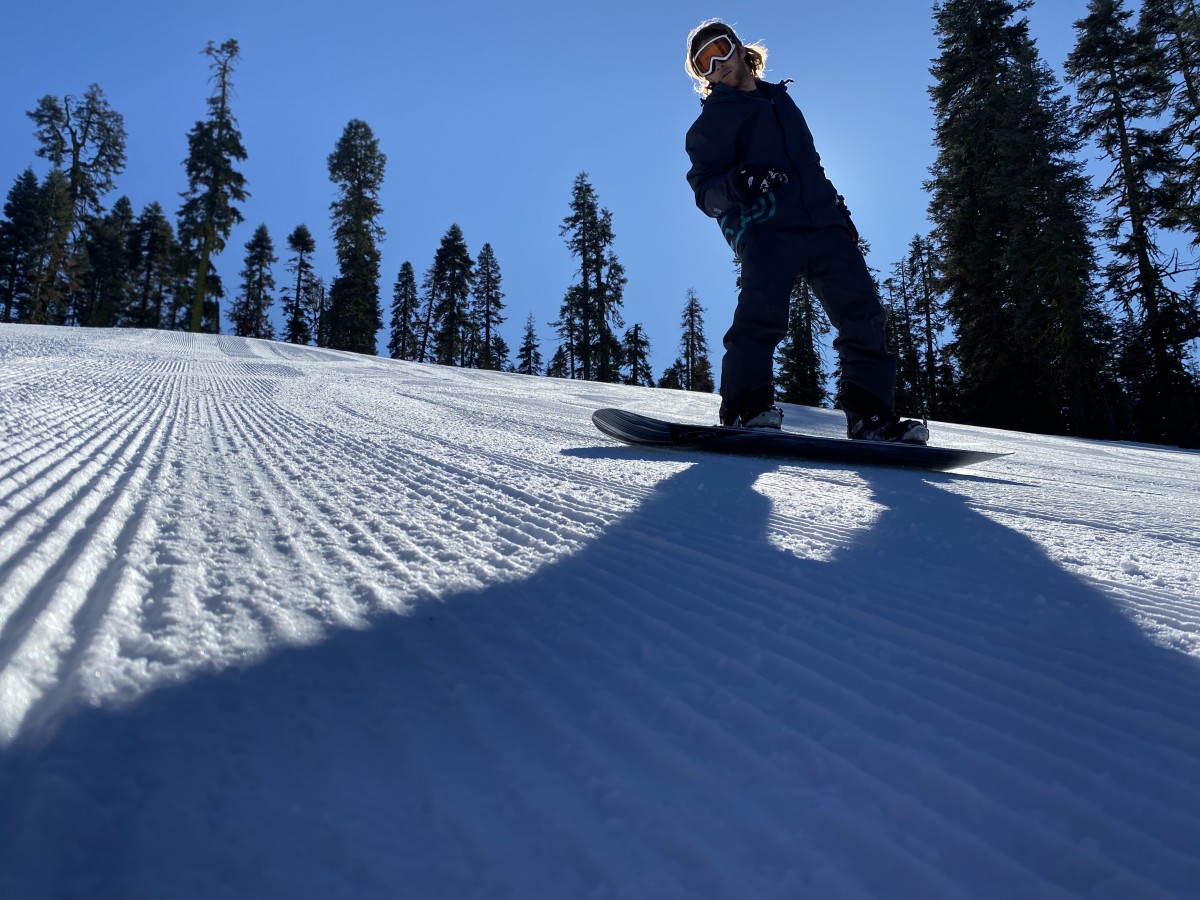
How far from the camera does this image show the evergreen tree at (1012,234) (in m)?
16.1

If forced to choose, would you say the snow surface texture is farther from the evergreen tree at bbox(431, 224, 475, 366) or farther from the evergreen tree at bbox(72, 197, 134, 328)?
the evergreen tree at bbox(72, 197, 134, 328)

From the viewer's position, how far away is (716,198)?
2920 mm

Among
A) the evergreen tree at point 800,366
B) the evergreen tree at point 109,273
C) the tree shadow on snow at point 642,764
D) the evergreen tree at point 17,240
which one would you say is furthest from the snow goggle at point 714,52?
the evergreen tree at point 17,240

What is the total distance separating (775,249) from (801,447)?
0.95 m

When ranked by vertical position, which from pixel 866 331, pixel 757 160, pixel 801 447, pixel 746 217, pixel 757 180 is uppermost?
pixel 757 160

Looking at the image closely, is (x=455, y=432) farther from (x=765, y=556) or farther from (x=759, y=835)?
(x=759, y=835)

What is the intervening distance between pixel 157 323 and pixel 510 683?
49277mm

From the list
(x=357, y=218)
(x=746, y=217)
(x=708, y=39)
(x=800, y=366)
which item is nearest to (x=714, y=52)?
(x=708, y=39)

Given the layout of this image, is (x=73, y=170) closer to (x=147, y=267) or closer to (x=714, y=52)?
(x=147, y=267)

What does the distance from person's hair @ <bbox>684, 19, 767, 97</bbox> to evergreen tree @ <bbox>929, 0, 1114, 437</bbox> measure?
53.0 ft

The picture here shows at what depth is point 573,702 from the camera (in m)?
0.57

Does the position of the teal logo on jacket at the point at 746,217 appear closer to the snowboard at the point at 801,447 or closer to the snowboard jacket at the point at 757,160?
the snowboard jacket at the point at 757,160

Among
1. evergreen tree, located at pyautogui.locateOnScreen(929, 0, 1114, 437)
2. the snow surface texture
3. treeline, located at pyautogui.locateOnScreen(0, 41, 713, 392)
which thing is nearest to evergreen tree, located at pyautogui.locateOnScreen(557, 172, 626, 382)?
treeline, located at pyautogui.locateOnScreen(0, 41, 713, 392)

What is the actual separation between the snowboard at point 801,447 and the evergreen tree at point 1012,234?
16586 mm
